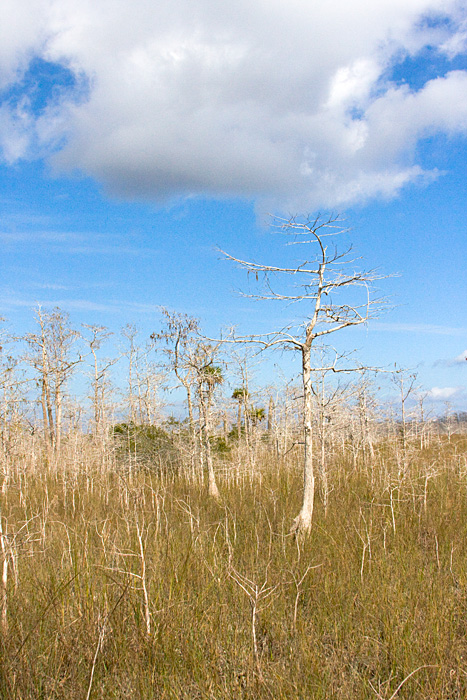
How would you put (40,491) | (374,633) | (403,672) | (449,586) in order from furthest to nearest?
(40,491) → (449,586) → (374,633) → (403,672)

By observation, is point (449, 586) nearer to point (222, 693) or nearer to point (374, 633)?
point (374, 633)

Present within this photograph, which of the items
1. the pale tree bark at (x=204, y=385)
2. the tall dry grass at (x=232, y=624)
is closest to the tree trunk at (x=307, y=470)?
the tall dry grass at (x=232, y=624)

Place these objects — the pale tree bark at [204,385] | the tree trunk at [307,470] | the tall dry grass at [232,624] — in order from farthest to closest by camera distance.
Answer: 1. the pale tree bark at [204,385]
2. the tree trunk at [307,470]
3. the tall dry grass at [232,624]

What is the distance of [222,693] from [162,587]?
1678 millimetres

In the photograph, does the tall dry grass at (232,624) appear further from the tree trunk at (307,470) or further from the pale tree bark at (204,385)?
the pale tree bark at (204,385)

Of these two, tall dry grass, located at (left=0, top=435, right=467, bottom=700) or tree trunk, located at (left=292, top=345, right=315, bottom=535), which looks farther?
tree trunk, located at (left=292, top=345, right=315, bottom=535)

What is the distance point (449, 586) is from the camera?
566 cm

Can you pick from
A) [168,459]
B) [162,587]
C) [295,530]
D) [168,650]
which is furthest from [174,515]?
[168,459]

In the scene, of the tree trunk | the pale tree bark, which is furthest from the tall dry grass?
the pale tree bark

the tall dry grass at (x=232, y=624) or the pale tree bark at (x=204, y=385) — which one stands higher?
the pale tree bark at (x=204, y=385)

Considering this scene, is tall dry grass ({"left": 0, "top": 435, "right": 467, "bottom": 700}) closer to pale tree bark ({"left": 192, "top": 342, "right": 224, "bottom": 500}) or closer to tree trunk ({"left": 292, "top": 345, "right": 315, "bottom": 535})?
tree trunk ({"left": 292, "top": 345, "right": 315, "bottom": 535})

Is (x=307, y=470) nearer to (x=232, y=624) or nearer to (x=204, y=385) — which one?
(x=232, y=624)

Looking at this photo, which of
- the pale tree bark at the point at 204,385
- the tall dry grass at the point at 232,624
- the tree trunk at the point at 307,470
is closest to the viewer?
the tall dry grass at the point at 232,624

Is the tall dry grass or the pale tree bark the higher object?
the pale tree bark
